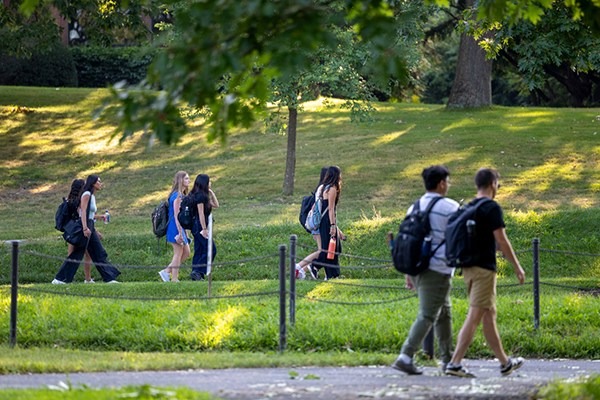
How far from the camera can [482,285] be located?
17.6 ft

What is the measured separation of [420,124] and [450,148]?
4195 millimetres

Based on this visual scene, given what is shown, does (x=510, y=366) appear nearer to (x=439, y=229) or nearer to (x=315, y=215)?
(x=439, y=229)

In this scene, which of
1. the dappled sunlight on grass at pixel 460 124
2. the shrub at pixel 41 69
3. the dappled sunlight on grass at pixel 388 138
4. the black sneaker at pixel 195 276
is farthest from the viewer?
the shrub at pixel 41 69

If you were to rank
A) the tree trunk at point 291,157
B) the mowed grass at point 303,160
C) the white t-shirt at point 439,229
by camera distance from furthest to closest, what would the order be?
the tree trunk at point 291,157 → the mowed grass at point 303,160 → the white t-shirt at point 439,229

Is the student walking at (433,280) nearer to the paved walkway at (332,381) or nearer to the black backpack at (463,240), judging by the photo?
the black backpack at (463,240)

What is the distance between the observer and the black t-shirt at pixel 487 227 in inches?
207

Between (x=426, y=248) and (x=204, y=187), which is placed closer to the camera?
(x=426, y=248)

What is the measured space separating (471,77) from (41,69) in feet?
71.4

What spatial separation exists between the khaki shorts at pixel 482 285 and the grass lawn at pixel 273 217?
1.35 m

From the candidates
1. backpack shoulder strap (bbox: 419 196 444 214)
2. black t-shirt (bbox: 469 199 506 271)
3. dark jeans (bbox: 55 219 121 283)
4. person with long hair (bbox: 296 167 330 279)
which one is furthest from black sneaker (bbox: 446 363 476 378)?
dark jeans (bbox: 55 219 121 283)

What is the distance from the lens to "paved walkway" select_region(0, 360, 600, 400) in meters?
4.82

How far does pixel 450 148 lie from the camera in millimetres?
22828

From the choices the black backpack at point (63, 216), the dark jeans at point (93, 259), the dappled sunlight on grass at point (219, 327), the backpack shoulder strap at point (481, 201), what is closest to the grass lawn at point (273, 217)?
the dappled sunlight on grass at point (219, 327)

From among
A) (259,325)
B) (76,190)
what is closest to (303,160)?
(76,190)
